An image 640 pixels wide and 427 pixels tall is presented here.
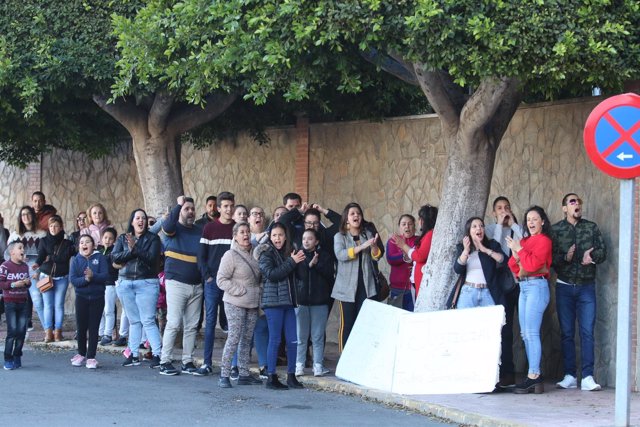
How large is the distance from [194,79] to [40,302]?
18.1 ft

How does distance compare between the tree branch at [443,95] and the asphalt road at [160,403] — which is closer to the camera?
the asphalt road at [160,403]

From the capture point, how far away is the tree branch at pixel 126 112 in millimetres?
16000

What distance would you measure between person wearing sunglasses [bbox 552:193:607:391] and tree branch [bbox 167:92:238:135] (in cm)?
596

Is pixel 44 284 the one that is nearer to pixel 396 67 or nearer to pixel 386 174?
pixel 386 174

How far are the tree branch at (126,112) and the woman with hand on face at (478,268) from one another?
615 centimetres

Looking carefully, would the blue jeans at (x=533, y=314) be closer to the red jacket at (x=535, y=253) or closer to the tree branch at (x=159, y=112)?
the red jacket at (x=535, y=253)

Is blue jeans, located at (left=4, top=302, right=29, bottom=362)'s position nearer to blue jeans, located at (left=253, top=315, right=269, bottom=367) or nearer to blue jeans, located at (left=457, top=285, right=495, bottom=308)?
blue jeans, located at (left=253, top=315, right=269, bottom=367)

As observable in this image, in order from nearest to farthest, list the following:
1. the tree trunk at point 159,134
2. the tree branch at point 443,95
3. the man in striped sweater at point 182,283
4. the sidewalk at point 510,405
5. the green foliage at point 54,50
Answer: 1. the sidewalk at point 510,405
2. the tree branch at point 443,95
3. the man in striped sweater at point 182,283
4. the green foliage at point 54,50
5. the tree trunk at point 159,134

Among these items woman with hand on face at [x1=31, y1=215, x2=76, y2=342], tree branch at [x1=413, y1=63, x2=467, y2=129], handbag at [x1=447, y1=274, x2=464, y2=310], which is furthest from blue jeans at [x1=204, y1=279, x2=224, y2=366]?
woman with hand on face at [x1=31, y1=215, x2=76, y2=342]

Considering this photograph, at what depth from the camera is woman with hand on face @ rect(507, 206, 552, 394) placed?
1141cm

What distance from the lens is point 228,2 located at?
11086 mm

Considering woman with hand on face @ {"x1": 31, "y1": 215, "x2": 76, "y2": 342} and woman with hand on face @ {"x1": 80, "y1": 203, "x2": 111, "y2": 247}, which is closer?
woman with hand on face @ {"x1": 31, "y1": 215, "x2": 76, "y2": 342}

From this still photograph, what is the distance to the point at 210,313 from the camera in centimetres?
1293

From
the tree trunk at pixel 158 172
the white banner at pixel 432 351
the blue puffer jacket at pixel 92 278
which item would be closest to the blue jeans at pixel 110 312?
the tree trunk at pixel 158 172
